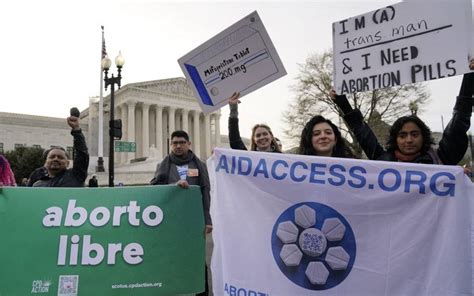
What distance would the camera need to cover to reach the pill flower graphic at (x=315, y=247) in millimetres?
2541

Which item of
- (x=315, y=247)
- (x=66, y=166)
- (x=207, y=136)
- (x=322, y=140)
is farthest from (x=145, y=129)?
(x=315, y=247)

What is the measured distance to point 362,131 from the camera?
353 centimetres

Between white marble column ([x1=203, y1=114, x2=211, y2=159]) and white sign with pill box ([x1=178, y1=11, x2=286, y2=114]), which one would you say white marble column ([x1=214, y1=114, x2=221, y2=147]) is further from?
white sign with pill box ([x1=178, y1=11, x2=286, y2=114])

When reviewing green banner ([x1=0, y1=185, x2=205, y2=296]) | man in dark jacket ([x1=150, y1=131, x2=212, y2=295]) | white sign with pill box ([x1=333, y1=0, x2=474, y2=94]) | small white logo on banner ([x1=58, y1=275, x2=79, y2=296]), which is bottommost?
small white logo on banner ([x1=58, y1=275, x2=79, y2=296])

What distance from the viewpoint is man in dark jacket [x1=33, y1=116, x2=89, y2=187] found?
3.80 metres

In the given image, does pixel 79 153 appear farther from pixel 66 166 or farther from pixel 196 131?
pixel 196 131

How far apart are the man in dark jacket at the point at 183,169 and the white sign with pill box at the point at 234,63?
1.51ft

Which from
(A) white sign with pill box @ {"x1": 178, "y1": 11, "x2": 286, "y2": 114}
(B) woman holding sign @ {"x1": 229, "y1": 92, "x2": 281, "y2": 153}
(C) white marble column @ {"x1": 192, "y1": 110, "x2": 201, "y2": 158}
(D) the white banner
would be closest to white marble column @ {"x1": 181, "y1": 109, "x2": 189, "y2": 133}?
(C) white marble column @ {"x1": 192, "y1": 110, "x2": 201, "y2": 158}

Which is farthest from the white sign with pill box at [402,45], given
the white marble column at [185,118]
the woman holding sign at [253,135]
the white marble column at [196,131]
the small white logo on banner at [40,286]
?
the white marble column at [196,131]

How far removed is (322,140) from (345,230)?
90 centimetres

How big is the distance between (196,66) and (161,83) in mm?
67616

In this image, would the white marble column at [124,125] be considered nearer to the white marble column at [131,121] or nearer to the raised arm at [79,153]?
the white marble column at [131,121]

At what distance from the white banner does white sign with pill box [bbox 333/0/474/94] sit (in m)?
1.21

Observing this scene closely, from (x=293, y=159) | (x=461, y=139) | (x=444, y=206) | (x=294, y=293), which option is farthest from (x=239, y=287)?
(x=461, y=139)
